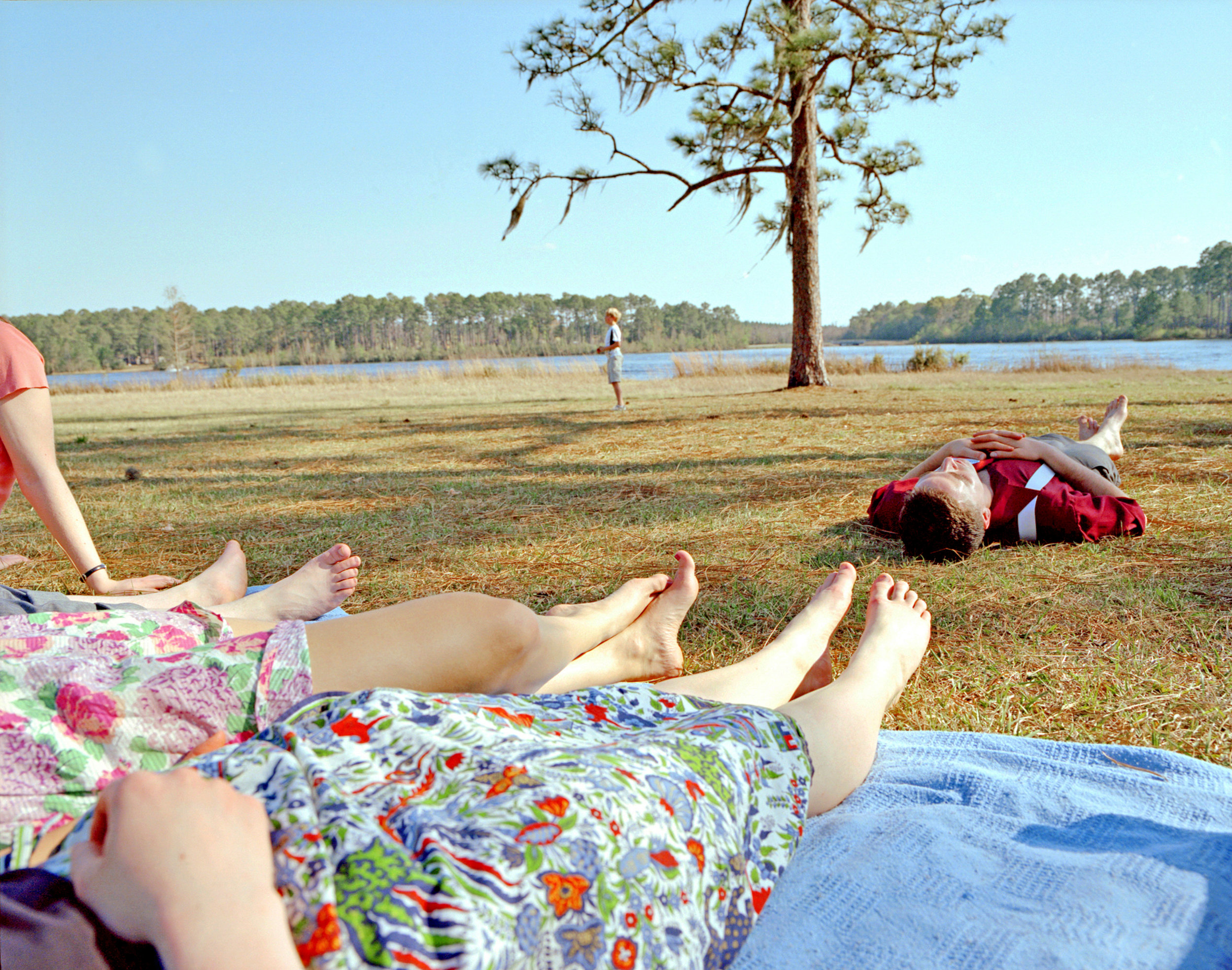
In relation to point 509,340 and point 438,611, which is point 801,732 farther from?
point 509,340

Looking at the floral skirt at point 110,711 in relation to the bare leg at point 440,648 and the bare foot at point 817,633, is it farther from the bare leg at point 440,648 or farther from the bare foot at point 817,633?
the bare foot at point 817,633

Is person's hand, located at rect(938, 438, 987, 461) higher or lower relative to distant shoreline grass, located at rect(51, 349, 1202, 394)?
lower

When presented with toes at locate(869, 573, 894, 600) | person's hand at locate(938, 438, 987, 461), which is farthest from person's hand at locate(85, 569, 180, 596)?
person's hand at locate(938, 438, 987, 461)

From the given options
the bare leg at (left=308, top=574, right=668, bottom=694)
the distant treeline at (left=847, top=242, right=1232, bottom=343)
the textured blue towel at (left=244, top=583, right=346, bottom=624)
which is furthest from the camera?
the distant treeline at (left=847, top=242, right=1232, bottom=343)

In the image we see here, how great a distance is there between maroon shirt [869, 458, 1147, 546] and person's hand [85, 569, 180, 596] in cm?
305

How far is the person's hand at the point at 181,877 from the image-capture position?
64 cm

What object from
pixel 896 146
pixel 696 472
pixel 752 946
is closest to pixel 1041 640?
pixel 752 946

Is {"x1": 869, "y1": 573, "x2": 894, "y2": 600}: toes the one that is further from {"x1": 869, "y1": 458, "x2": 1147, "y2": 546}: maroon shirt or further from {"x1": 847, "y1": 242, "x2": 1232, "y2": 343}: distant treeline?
{"x1": 847, "y1": 242, "x2": 1232, "y2": 343}: distant treeline

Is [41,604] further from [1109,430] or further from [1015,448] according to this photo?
[1109,430]

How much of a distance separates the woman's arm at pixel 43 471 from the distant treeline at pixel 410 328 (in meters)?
59.0

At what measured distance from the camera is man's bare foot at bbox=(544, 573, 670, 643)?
181 cm

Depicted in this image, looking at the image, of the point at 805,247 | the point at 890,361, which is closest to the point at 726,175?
the point at 805,247

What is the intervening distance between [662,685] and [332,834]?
77 centimetres

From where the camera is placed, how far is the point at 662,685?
1.44m
